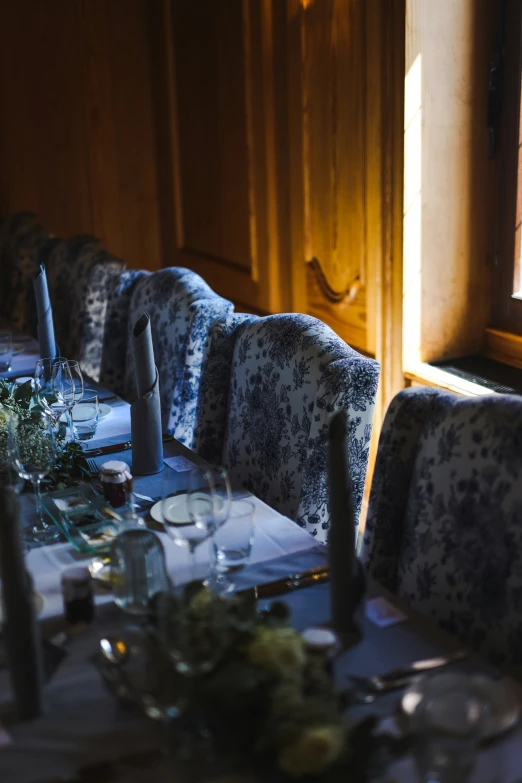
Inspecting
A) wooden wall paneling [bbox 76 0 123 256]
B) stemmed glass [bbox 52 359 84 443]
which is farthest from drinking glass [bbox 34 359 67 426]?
wooden wall paneling [bbox 76 0 123 256]

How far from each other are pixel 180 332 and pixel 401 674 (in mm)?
1428

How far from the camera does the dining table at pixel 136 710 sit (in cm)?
94

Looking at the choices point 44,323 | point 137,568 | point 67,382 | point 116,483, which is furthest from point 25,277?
point 137,568

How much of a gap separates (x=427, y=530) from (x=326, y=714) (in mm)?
591

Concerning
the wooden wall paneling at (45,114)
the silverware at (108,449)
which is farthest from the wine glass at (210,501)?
the wooden wall paneling at (45,114)

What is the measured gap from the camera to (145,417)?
1.73m

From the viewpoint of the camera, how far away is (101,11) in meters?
4.09

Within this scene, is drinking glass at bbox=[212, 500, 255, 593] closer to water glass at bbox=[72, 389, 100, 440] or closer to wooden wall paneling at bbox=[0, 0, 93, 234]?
water glass at bbox=[72, 389, 100, 440]

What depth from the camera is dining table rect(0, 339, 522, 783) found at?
941mm

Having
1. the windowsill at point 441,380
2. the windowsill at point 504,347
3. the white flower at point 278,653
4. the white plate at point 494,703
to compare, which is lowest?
the windowsill at point 441,380

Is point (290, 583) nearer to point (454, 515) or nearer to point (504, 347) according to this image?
point (454, 515)

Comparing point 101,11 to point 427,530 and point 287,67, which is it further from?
point 427,530

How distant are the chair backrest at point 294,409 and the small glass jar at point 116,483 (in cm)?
35

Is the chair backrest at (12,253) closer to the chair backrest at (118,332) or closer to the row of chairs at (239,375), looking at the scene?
the row of chairs at (239,375)
